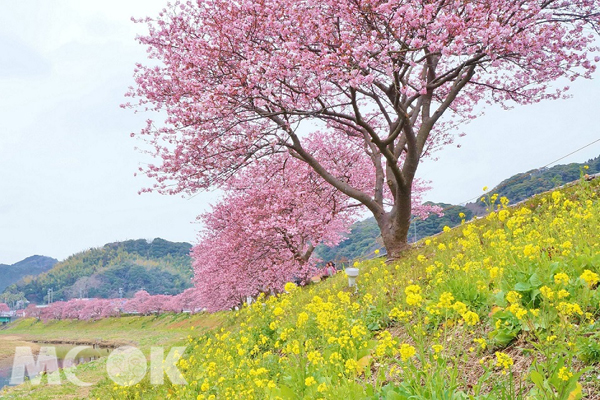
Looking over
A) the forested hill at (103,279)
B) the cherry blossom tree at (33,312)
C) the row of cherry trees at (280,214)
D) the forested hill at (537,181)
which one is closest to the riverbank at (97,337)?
the cherry blossom tree at (33,312)

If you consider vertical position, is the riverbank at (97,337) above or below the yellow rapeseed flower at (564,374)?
below

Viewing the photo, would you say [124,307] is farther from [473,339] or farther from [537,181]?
[473,339]

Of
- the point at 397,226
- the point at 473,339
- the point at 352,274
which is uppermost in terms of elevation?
the point at 397,226

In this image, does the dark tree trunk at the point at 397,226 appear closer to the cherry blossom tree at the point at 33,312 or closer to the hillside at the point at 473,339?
the hillside at the point at 473,339

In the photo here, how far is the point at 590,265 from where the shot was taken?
4.21 metres

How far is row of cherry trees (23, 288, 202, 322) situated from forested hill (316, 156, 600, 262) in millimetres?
35248

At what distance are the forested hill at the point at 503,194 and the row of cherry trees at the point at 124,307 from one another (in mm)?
35248

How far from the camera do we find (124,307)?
312ft

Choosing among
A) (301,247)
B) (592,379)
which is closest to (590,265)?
(592,379)

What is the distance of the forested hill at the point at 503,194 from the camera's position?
50.7ft

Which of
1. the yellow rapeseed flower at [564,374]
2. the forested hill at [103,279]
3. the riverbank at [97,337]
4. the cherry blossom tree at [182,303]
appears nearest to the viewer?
the yellow rapeseed flower at [564,374]

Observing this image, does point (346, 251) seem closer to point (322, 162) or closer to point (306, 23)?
point (322, 162)

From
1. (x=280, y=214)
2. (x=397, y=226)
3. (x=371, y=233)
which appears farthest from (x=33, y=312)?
(x=397, y=226)

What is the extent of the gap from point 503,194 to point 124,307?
89.8 meters
